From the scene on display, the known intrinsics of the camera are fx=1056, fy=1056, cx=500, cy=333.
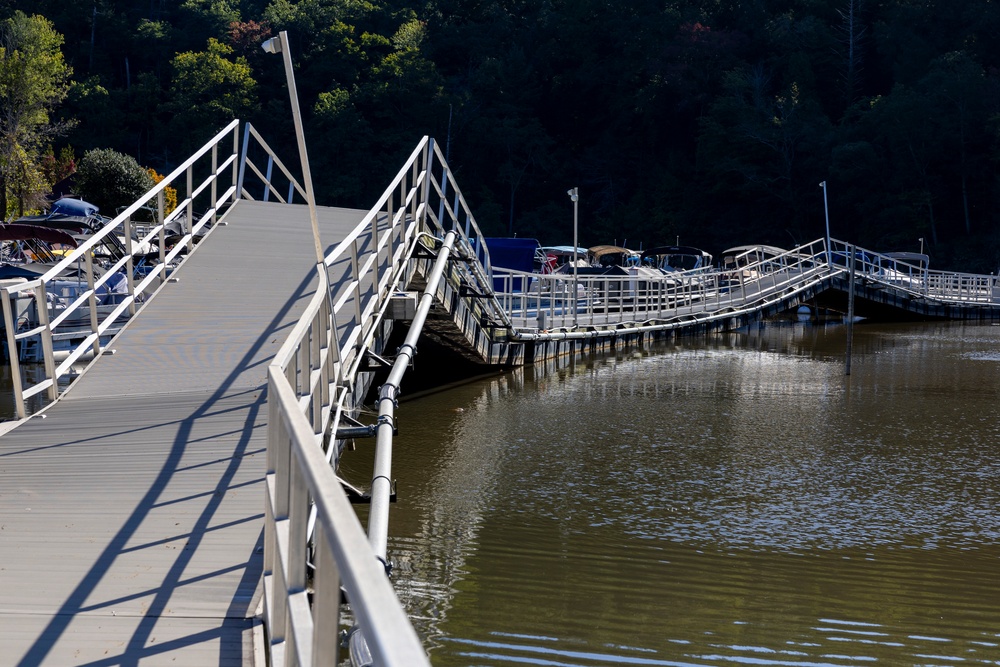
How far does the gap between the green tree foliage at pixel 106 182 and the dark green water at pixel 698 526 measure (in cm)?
3066

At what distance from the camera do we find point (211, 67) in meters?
67.5

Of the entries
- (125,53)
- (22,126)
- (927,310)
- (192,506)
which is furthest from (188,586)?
(125,53)

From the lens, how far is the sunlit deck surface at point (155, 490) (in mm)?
4207

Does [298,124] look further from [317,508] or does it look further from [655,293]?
[655,293]

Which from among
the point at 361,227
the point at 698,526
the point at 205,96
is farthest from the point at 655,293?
the point at 205,96

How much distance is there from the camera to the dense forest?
53.8 m

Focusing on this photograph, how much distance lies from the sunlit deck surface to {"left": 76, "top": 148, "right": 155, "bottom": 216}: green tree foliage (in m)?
33.4

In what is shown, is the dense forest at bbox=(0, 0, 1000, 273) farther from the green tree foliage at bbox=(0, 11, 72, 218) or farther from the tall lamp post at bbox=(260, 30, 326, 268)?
the tall lamp post at bbox=(260, 30, 326, 268)

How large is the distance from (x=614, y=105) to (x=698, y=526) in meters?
62.0

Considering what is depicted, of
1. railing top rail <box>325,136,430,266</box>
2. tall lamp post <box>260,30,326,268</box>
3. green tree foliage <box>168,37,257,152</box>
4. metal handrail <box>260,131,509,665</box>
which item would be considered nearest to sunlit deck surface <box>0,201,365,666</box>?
metal handrail <box>260,131,509,665</box>

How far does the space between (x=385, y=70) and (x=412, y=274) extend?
57380 mm

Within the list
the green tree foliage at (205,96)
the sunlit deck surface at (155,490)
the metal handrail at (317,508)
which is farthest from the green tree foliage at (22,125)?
the metal handrail at (317,508)

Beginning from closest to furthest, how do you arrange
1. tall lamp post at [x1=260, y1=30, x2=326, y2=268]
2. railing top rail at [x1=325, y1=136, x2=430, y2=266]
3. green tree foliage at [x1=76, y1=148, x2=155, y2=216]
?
1. tall lamp post at [x1=260, y1=30, x2=326, y2=268]
2. railing top rail at [x1=325, y1=136, x2=430, y2=266]
3. green tree foliage at [x1=76, y1=148, x2=155, y2=216]

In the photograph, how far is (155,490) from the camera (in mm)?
6020
